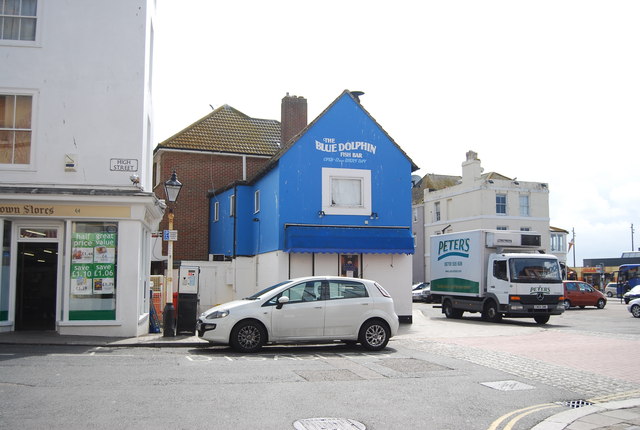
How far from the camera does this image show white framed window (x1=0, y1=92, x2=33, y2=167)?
1531 centimetres

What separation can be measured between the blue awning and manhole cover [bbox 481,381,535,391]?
450 inches

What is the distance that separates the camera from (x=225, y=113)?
32.0 m

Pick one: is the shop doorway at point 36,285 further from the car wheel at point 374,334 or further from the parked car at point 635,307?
the parked car at point 635,307

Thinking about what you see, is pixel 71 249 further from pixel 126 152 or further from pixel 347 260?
pixel 347 260

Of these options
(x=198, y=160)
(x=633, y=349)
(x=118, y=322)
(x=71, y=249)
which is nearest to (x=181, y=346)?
(x=118, y=322)

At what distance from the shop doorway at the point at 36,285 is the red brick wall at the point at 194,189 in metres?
12.1

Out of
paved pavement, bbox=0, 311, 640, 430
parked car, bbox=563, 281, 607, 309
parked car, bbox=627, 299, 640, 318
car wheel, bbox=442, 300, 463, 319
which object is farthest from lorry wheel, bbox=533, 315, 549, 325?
parked car, bbox=563, 281, 607, 309

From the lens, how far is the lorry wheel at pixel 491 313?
23.1 m

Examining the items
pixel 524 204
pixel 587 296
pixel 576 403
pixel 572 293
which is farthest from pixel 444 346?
pixel 524 204

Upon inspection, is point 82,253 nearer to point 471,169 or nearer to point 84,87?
point 84,87

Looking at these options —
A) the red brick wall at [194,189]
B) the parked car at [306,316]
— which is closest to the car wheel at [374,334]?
the parked car at [306,316]

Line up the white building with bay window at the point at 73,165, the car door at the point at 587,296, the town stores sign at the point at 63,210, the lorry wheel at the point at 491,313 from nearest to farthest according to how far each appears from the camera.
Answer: the town stores sign at the point at 63,210, the white building with bay window at the point at 73,165, the lorry wheel at the point at 491,313, the car door at the point at 587,296

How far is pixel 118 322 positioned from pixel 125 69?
6.57 metres

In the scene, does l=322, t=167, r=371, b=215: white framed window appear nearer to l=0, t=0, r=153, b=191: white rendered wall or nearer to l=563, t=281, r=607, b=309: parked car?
l=0, t=0, r=153, b=191: white rendered wall
